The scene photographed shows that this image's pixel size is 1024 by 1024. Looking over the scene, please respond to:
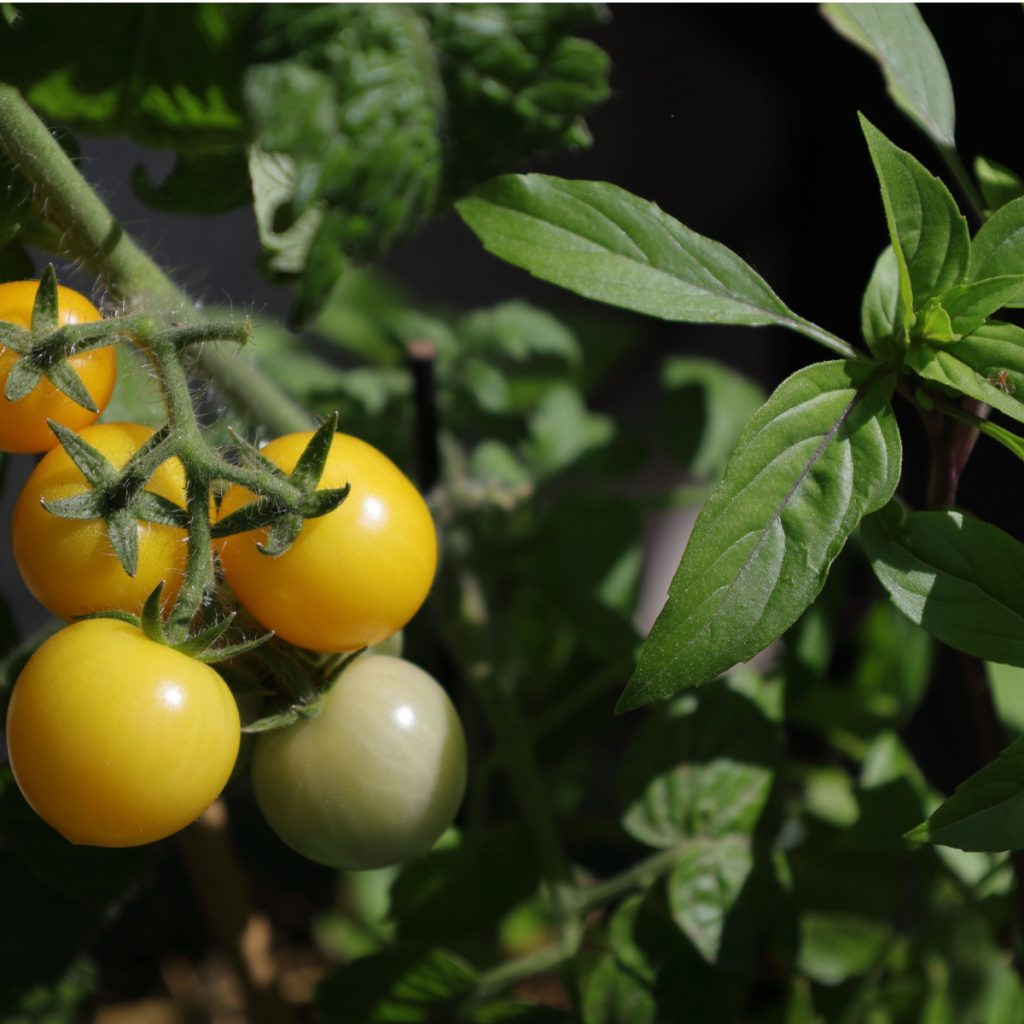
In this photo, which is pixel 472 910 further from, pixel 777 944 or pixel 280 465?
pixel 280 465

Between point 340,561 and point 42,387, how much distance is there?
0.12 metres

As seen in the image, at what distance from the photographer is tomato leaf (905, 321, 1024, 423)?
1.33 feet

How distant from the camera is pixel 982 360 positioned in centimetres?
41

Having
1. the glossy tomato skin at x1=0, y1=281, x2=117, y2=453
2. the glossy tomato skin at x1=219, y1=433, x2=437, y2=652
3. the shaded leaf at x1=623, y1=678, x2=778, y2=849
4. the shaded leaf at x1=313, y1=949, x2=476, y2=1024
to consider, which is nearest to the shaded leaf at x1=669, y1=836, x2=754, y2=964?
the shaded leaf at x1=623, y1=678, x2=778, y2=849

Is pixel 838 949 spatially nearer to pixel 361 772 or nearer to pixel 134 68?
pixel 361 772

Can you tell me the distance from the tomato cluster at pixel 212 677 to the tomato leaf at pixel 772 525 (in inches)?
3.7

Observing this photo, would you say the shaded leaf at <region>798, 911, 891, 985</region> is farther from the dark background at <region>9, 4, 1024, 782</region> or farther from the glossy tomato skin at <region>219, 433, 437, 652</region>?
the glossy tomato skin at <region>219, 433, 437, 652</region>

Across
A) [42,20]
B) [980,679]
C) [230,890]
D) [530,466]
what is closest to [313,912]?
[230,890]

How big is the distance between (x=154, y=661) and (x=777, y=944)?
0.40 metres

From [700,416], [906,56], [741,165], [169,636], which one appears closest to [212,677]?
[169,636]

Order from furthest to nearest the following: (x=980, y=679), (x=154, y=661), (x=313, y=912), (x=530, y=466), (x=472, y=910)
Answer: (x=313, y=912)
(x=530, y=466)
(x=472, y=910)
(x=980, y=679)
(x=154, y=661)

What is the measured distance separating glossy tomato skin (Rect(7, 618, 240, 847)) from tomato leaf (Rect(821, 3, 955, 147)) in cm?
38

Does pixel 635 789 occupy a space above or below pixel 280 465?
below

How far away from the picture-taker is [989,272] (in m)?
0.42
